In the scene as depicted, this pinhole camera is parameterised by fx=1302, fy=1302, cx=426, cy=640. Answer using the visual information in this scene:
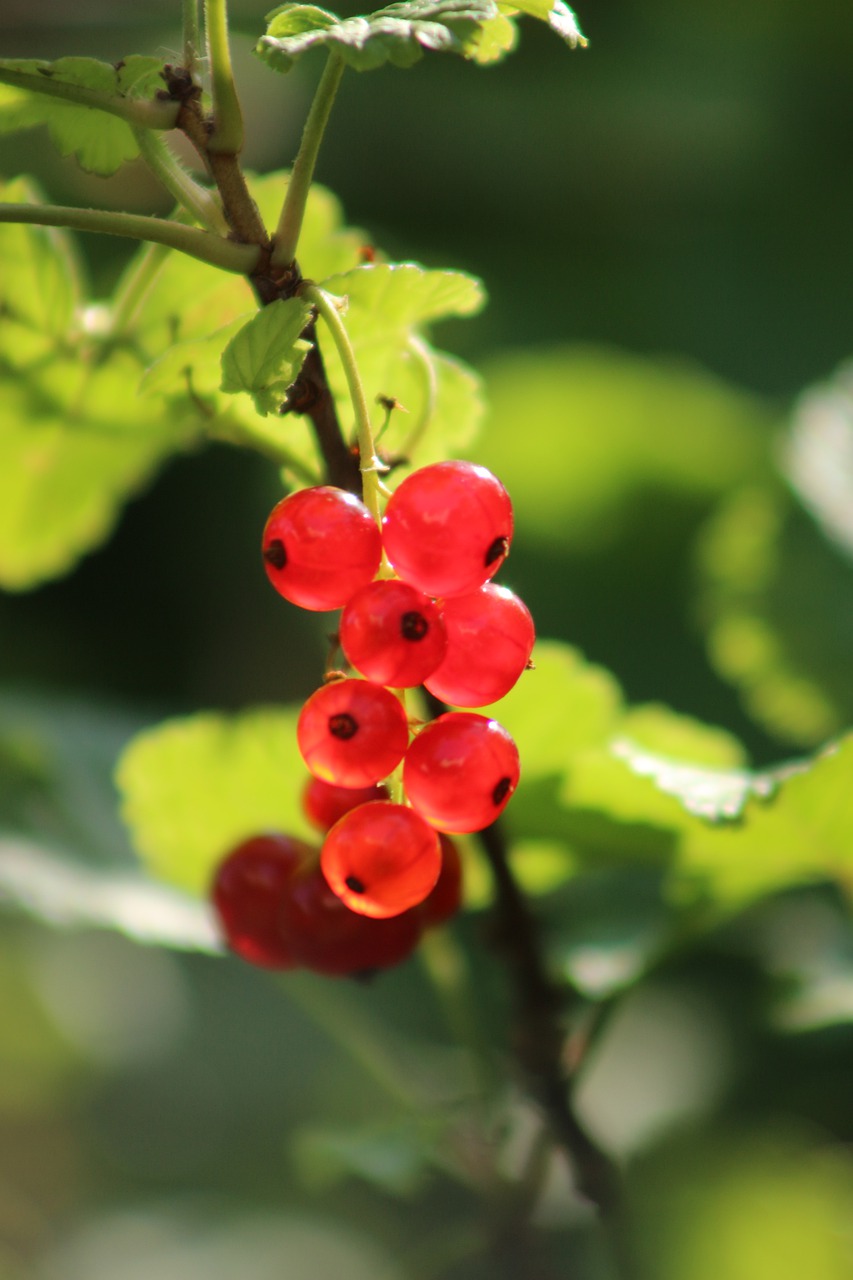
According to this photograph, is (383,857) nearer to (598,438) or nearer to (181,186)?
(181,186)

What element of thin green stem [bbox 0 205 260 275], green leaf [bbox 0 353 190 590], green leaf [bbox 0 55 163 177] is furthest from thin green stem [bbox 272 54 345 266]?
green leaf [bbox 0 353 190 590]

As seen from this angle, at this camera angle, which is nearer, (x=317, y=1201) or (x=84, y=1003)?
(x=317, y=1201)

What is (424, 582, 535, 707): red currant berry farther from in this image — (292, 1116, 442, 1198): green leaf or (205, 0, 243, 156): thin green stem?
(292, 1116, 442, 1198): green leaf

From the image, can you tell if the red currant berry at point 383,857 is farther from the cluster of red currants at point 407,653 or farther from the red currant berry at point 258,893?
the red currant berry at point 258,893

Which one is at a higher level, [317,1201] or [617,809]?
[617,809]

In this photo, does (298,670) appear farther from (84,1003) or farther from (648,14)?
(648,14)

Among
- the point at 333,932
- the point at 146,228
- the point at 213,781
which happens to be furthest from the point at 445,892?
the point at 146,228

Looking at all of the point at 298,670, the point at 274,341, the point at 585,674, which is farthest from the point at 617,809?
the point at 298,670
